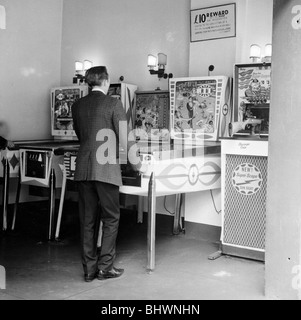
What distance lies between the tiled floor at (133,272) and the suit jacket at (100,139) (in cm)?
85

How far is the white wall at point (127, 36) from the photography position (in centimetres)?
604

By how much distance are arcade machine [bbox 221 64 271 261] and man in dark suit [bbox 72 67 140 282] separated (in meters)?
1.23

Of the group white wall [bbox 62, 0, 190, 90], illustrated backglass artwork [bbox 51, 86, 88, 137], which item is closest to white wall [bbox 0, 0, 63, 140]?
white wall [bbox 62, 0, 190, 90]

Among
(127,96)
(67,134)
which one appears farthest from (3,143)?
(127,96)

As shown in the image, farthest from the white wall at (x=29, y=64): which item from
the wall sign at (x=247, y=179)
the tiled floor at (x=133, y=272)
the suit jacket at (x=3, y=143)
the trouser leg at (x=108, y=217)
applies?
the wall sign at (x=247, y=179)

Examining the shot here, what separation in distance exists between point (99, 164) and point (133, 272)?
106 cm

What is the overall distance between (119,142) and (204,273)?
138cm

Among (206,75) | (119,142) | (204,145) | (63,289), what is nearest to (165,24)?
(206,75)

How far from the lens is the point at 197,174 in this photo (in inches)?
189

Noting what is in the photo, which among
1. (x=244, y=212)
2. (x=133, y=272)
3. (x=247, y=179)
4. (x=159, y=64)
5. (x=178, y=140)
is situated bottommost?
(x=133, y=272)

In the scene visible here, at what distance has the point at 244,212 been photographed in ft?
15.3

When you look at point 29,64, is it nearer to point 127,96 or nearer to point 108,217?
point 127,96
